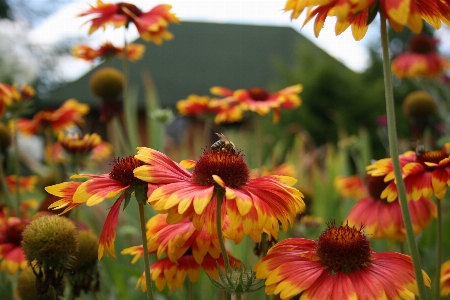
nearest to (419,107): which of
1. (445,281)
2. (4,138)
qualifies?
(445,281)

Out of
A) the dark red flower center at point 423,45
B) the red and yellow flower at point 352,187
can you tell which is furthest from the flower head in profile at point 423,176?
the dark red flower center at point 423,45

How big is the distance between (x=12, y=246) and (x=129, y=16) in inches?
31.1

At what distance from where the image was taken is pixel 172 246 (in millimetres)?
852

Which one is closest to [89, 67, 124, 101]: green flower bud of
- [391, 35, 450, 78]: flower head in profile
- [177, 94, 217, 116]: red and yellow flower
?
[177, 94, 217, 116]: red and yellow flower

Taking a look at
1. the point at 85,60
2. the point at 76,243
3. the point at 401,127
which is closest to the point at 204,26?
the point at 401,127

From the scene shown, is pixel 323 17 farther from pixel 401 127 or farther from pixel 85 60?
pixel 401 127

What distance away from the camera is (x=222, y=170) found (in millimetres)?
819

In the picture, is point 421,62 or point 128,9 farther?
point 421,62

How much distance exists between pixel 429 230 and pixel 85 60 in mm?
1650

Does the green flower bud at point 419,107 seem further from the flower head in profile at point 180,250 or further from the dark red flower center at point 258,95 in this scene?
the flower head in profile at point 180,250

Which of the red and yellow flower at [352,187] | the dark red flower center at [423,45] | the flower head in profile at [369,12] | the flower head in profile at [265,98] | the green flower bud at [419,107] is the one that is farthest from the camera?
the dark red flower center at [423,45]

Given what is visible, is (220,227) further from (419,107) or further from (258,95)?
(419,107)

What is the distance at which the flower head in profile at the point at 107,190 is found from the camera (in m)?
0.77

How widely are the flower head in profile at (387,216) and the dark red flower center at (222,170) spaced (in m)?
0.40
